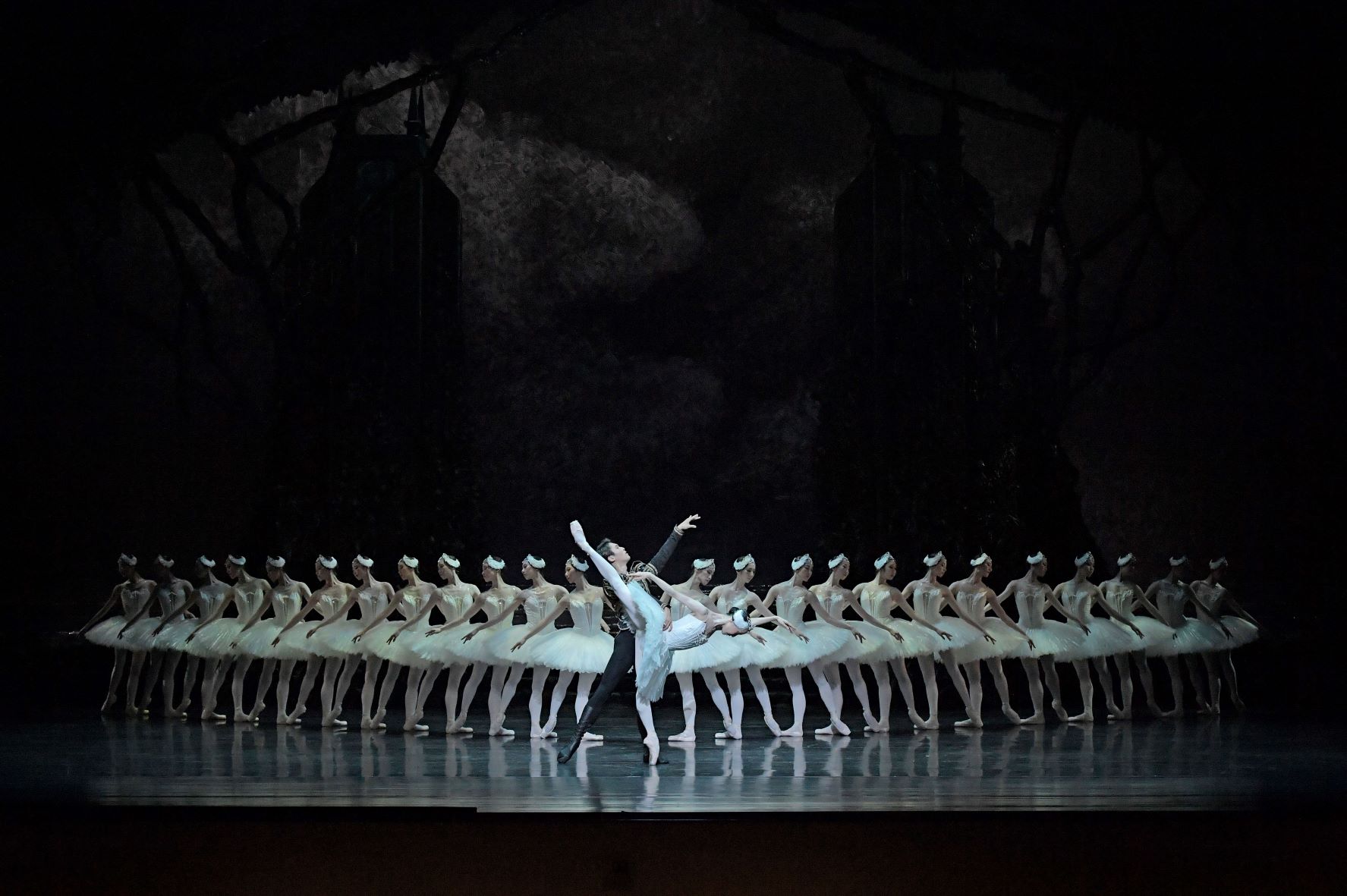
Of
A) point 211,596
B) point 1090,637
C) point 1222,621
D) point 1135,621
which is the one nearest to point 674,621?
point 1090,637

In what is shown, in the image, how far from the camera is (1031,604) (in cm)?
1120

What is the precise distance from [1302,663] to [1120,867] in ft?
25.0

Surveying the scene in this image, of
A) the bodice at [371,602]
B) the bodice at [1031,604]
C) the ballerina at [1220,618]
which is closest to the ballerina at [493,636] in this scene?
the bodice at [371,602]

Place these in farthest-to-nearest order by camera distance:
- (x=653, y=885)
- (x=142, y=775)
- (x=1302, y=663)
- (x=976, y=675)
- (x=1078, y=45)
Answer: (x=1078, y=45) < (x=1302, y=663) < (x=976, y=675) < (x=142, y=775) < (x=653, y=885)

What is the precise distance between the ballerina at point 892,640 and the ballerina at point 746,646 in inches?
28.8

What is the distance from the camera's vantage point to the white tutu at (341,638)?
35.7ft

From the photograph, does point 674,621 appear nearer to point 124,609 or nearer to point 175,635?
point 175,635

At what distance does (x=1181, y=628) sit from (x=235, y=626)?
7037 mm

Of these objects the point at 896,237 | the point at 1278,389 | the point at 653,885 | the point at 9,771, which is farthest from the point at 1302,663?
the point at 9,771

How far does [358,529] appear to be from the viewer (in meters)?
13.6

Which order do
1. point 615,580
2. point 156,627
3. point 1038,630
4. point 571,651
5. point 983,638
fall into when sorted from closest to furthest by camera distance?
point 615,580 → point 571,651 → point 983,638 → point 1038,630 → point 156,627

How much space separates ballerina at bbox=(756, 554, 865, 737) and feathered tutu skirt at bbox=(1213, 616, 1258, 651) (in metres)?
3.04

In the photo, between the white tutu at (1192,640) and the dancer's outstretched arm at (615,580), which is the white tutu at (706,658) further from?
the white tutu at (1192,640)

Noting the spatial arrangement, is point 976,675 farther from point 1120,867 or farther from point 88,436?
point 88,436
